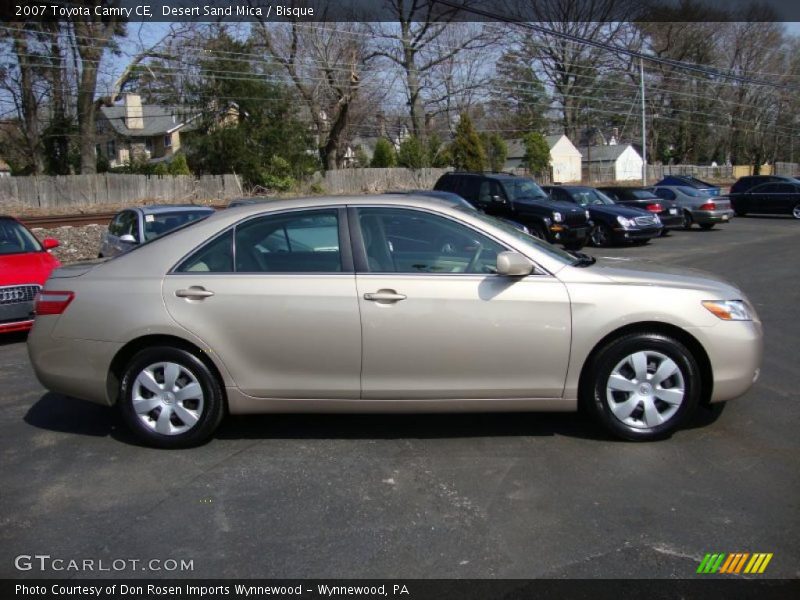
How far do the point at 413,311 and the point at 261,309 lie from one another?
0.97 meters

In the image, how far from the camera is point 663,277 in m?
4.68

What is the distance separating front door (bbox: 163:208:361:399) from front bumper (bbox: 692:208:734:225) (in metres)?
20.5

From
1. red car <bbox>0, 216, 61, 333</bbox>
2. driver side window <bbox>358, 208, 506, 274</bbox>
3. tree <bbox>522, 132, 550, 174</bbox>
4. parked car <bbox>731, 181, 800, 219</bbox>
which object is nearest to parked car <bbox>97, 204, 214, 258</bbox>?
red car <bbox>0, 216, 61, 333</bbox>

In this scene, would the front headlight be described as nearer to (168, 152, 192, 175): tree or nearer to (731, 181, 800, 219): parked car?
(731, 181, 800, 219): parked car

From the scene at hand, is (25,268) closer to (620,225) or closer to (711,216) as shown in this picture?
(620,225)

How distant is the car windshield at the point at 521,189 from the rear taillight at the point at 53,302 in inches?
549

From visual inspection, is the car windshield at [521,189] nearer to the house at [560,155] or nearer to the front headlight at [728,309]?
the front headlight at [728,309]

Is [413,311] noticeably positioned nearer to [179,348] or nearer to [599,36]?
[179,348]

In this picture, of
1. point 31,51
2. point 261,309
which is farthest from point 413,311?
point 31,51

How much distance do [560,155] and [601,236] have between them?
170 feet

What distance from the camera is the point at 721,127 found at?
236 ft

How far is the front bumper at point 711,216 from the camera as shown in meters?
22.3

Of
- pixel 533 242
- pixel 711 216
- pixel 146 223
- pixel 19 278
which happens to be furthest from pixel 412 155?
pixel 533 242
